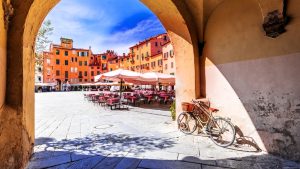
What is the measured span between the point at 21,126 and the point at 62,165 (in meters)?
1.02

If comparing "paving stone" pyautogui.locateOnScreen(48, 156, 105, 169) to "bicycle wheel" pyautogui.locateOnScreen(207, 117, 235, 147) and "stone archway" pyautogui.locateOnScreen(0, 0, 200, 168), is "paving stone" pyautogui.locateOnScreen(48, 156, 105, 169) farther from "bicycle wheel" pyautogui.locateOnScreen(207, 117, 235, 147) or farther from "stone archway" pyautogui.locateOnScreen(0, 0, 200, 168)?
"bicycle wheel" pyautogui.locateOnScreen(207, 117, 235, 147)

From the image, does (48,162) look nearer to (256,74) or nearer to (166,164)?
(166,164)

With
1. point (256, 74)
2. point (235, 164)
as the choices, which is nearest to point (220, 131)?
point (235, 164)

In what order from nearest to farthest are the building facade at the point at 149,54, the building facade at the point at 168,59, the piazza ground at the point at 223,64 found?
the piazza ground at the point at 223,64
the building facade at the point at 168,59
the building facade at the point at 149,54

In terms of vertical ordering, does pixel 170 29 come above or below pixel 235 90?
above

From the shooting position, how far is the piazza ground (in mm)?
3631

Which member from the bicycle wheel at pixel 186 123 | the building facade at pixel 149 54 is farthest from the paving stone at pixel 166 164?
the building facade at pixel 149 54

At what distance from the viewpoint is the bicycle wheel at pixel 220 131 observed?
5609mm

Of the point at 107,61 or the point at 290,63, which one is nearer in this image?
the point at 290,63

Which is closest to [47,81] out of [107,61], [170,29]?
[107,61]

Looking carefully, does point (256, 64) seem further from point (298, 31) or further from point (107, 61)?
point (107, 61)

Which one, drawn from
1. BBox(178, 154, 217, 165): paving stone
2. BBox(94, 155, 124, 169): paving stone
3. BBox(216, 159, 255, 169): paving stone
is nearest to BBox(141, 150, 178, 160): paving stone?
BBox(178, 154, 217, 165): paving stone

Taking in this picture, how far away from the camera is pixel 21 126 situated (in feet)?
12.5

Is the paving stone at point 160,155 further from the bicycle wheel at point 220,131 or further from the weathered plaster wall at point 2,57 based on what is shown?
the weathered plaster wall at point 2,57
